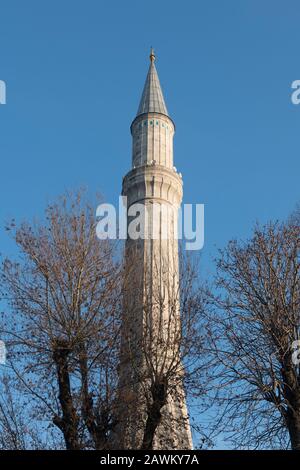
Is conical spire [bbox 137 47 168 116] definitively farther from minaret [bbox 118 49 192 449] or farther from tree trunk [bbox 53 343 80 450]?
tree trunk [bbox 53 343 80 450]

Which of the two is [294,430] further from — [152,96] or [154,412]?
[152,96]

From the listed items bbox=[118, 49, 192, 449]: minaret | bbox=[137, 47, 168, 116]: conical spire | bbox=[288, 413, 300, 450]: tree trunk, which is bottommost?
bbox=[288, 413, 300, 450]: tree trunk

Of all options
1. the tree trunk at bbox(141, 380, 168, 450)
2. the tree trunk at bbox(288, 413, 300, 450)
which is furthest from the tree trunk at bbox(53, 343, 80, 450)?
the tree trunk at bbox(288, 413, 300, 450)

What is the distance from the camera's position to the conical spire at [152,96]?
39.1m

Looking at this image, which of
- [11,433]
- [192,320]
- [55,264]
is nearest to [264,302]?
[192,320]

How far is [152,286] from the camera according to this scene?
25844 mm

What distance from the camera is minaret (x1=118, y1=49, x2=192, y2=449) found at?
19.2m

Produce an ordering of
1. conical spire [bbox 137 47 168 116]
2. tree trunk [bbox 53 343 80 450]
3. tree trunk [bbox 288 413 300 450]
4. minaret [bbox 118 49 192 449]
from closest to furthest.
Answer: tree trunk [bbox 53 343 80 450]
tree trunk [bbox 288 413 300 450]
minaret [bbox 118 49 192 449]
conical spire [bbox 137 47 168 116]

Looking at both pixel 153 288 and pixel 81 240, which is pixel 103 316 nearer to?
pixel 81 240

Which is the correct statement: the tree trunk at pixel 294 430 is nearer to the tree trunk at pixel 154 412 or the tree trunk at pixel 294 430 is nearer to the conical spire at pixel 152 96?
the tree trunk at pixel 154 412

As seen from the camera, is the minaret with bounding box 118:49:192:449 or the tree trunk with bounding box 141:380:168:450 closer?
the tree trunk with bounding box 141:380:168:450

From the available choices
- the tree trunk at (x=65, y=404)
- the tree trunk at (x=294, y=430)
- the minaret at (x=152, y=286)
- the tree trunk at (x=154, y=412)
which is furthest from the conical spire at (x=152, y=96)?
the tree trunk at (x=294, y=430)

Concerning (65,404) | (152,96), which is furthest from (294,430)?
(152,96)

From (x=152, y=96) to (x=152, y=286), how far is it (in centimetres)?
1741
